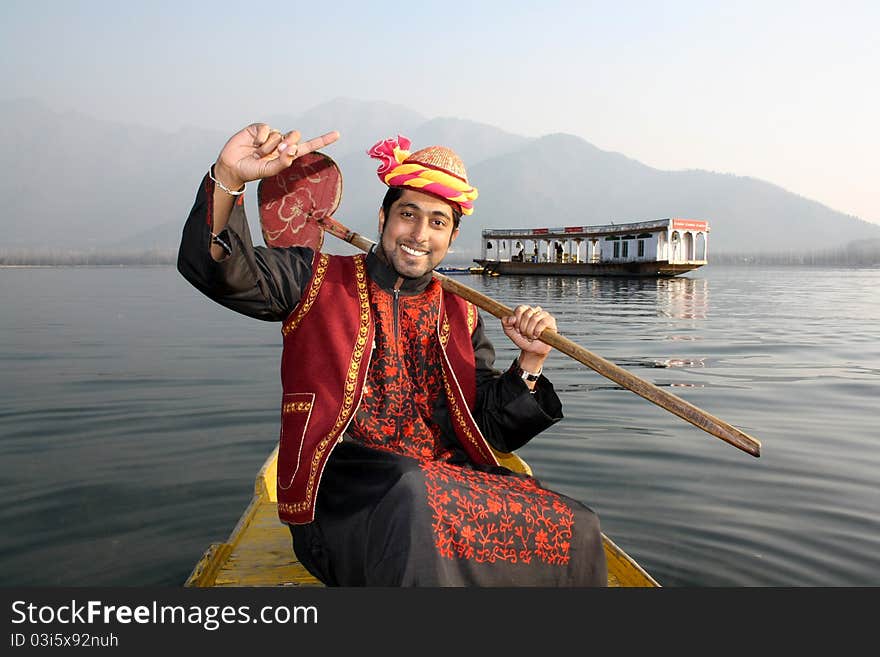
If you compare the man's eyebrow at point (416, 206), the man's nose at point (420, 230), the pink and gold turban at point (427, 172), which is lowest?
the man's nose at point (420, 230)

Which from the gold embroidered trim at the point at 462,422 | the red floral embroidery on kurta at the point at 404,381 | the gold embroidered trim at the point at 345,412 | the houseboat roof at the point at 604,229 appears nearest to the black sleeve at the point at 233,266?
the gold embroidered trim at the point at 345,412

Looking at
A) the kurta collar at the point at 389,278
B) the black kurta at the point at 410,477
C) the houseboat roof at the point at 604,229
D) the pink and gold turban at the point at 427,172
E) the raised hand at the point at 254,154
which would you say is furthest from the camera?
the houseboat roof at the point at 604,229

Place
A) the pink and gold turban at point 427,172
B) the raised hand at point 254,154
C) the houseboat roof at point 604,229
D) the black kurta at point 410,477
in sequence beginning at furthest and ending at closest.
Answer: the houseboat roof at point 604,229 → the pink and gold turban at point 427,172 → the raised hand at point 254,154 → the black kurta at point 410,477

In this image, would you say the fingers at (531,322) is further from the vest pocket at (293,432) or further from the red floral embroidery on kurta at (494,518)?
the vest pocket at (293,432)

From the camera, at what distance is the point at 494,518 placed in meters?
2.44

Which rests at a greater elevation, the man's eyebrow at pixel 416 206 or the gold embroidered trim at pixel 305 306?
the man's eyebrow at pixel 416 206

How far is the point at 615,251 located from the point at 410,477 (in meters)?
50.5

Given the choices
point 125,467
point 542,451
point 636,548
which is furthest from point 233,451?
point 636,548

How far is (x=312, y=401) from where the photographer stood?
2.73 m

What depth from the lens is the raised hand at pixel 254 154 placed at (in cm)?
249

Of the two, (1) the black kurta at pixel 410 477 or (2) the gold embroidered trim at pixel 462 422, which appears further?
(2) the gold embroidered trim at pixel 462 422

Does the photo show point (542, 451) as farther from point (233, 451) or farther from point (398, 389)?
point (398, 389)

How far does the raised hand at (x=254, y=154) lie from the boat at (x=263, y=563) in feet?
5.10

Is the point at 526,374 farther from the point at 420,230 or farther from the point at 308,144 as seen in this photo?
the point at 308,144
